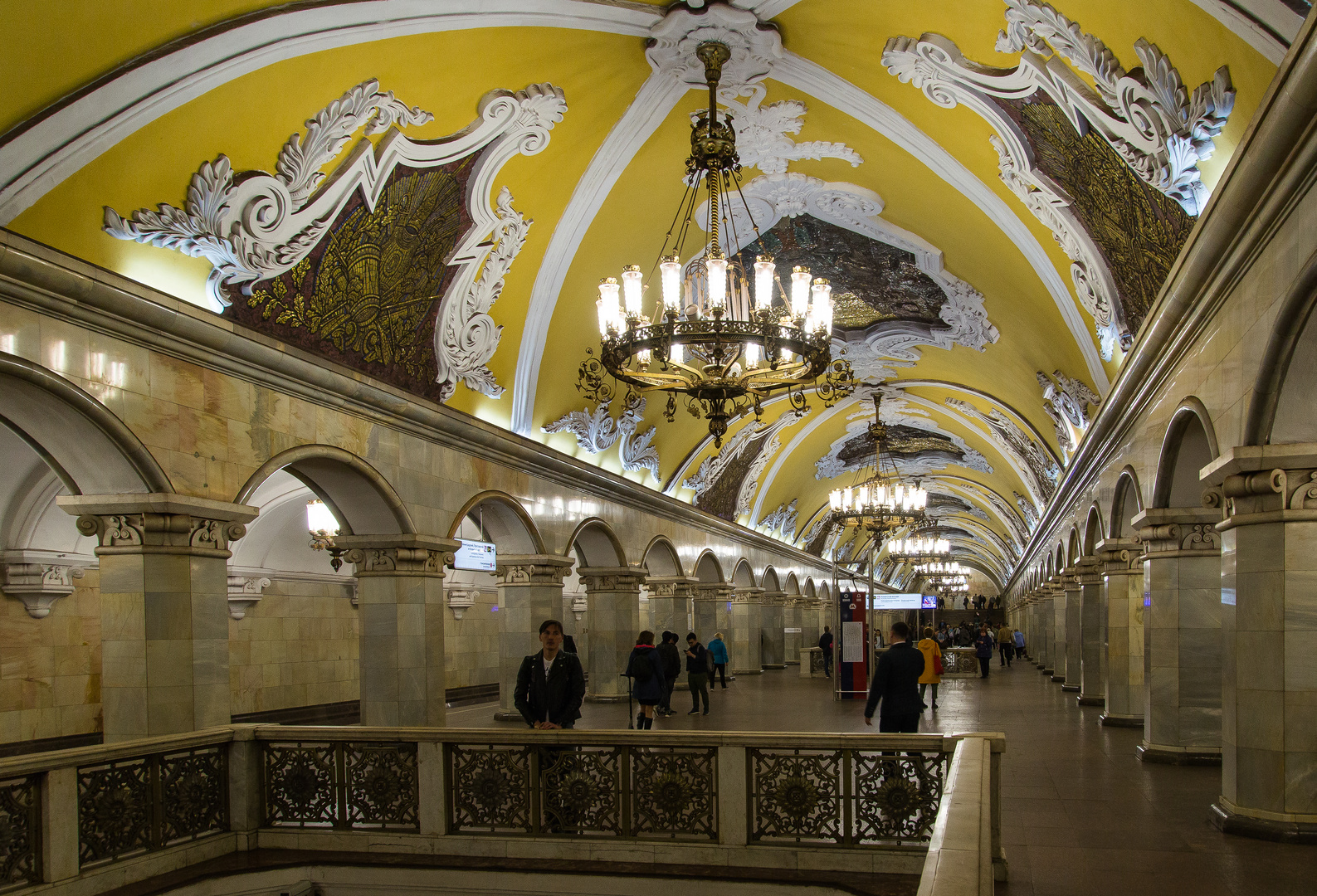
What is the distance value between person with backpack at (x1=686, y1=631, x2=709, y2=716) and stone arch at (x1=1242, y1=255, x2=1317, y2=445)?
8.79 metres

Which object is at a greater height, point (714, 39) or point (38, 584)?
point (714, 39)

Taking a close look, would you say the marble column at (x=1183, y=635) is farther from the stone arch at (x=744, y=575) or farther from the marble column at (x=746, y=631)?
the marble column at (x=746, y=631)

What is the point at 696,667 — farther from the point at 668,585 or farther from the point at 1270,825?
the point at 1270,825

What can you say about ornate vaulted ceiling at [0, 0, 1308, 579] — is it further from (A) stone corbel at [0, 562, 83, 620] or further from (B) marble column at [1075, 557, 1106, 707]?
(A) stone corbel at [0, 562, 83, 620]

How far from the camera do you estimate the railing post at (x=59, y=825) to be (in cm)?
554

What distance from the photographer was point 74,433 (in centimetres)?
681

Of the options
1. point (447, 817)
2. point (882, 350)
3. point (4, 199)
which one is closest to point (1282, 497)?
point (447, 817)

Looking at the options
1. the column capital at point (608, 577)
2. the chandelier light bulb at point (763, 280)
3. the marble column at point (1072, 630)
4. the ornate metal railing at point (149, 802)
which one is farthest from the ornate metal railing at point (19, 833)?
the marble column at point (1072, 630)

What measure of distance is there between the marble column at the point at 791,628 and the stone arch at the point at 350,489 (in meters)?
21.6

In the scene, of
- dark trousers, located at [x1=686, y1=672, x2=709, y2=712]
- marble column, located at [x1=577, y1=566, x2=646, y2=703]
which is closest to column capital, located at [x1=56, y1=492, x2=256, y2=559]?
dark trousers, located at [x1=686, y1=672, x2=709, y2=712]

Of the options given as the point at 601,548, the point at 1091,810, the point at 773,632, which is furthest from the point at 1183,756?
the point at 773,632

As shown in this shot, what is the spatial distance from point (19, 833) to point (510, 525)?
808cm

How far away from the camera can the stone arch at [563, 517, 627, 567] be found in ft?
52.1

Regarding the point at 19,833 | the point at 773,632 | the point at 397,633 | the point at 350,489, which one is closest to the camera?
the point at 19,833
